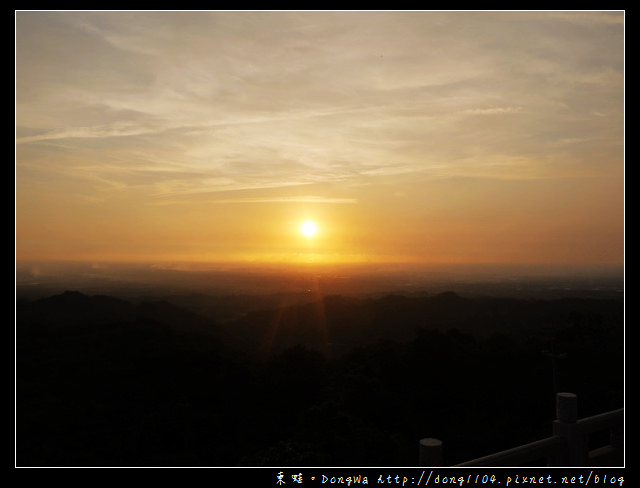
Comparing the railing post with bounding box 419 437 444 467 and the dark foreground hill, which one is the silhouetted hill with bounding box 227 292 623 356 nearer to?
the dark foreground hill

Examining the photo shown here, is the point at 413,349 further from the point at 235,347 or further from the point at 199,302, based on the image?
the point at 199,302

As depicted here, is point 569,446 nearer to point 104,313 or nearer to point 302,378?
point 302,378

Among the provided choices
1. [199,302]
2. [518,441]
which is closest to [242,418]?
[199,302]

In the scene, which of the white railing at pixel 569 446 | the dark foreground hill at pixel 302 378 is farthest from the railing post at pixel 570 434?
the dark foreground hill at pixel 302 378

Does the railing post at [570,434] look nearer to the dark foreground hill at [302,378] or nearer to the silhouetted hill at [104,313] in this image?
the dark foreground hill at [302,378]

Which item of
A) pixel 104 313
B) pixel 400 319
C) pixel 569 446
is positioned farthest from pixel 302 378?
pixel 569 446

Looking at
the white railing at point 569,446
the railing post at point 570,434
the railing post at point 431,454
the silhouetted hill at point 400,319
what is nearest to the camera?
the railing post at point 431,454
